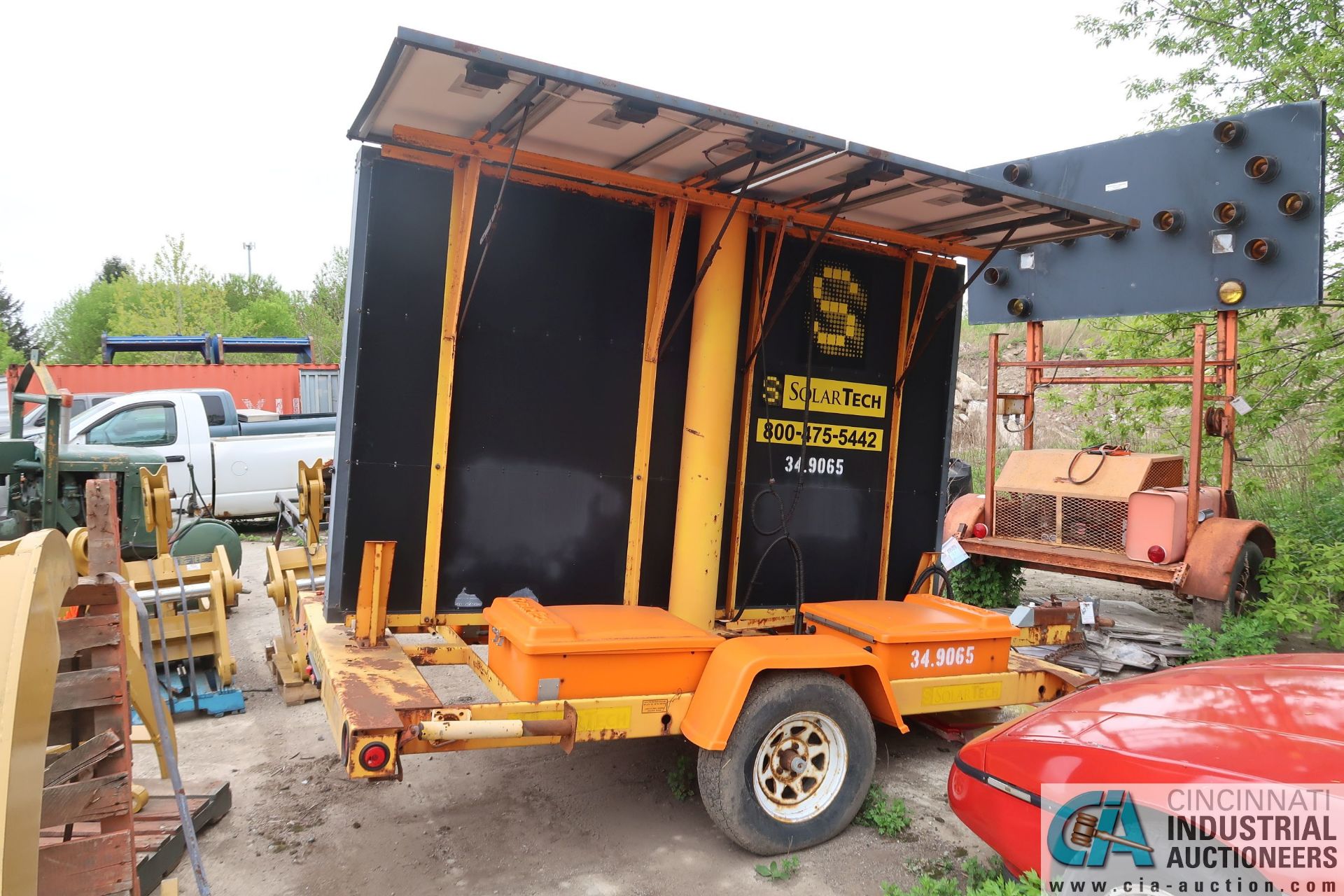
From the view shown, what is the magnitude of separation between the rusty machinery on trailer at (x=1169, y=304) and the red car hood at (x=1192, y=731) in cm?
412

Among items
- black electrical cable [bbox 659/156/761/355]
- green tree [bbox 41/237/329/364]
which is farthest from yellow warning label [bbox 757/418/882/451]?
green tree [bbox 41/237/329/364]

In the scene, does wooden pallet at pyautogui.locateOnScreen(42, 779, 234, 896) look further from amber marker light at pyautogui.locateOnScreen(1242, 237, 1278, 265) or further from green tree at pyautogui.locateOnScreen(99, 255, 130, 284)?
green tree at pyautogui.locateOnScreen(99, 255, 130, 284)

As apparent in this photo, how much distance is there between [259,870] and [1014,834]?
3.13 meters

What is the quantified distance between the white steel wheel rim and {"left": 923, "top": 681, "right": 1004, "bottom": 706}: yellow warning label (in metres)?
0.70

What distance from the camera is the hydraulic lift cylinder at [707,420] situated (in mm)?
5098

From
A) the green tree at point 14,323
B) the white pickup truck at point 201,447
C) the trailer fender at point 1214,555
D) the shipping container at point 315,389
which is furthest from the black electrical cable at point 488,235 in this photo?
the green tree at point 14,323

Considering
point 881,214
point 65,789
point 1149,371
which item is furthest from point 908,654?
point 1149,371

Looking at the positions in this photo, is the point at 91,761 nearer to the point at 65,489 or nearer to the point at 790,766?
the point at 790,766

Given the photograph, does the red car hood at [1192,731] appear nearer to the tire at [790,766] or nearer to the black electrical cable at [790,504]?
the tire at [790,766]

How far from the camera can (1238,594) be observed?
301 inches

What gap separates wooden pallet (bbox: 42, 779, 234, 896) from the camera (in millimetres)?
3566

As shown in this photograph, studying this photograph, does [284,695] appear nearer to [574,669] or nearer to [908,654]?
[574,669]

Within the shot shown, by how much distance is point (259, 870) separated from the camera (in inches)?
152

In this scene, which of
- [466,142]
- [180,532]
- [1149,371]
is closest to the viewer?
[466,142]
